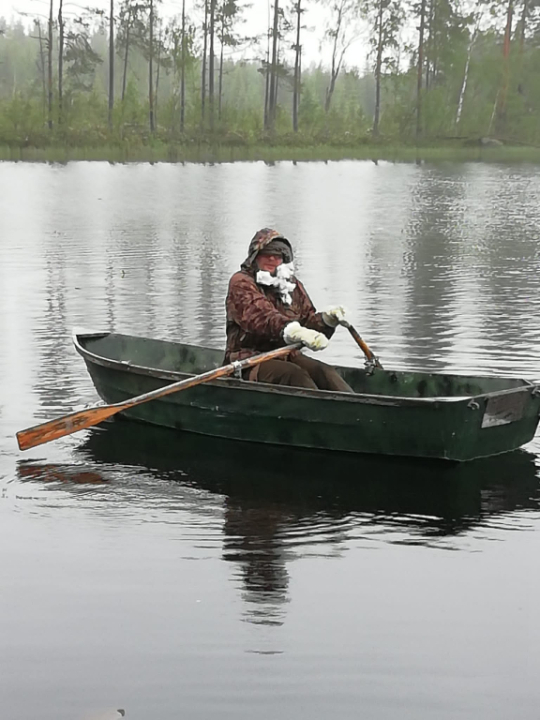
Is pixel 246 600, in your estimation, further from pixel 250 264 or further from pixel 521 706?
pixel 250 264

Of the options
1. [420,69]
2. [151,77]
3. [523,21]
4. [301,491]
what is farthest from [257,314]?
[523,21]

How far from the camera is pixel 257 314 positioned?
8.91 m

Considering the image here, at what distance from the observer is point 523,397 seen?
8.23 metres

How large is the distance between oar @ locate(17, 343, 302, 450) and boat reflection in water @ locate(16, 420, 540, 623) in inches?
9.8

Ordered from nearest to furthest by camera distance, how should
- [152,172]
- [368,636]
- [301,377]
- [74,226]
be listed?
[368,636] → [301,377] → [74,226] → [152,172]

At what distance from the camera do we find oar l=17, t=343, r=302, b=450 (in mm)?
8727

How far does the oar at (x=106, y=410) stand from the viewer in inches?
344

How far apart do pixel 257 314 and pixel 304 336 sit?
0.53 meters

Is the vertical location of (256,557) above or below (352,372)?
below

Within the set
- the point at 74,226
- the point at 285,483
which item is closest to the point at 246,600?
the point at 285,483

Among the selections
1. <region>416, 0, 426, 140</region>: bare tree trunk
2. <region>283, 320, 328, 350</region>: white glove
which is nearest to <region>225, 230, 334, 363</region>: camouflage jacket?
<region>283, 320, 328, 350</region>: white glove

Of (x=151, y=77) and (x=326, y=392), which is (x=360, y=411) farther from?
(x=151, y=77)

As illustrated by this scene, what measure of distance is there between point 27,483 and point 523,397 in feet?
10.8

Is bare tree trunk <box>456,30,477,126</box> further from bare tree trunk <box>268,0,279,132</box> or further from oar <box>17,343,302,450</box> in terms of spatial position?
oar <box>17,343,302,450</box>
